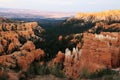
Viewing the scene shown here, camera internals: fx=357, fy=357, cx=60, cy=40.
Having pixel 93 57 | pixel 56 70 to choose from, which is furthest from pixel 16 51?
pixel 93 57

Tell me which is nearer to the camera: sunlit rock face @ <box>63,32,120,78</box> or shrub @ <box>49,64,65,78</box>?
shrub @ <box>49,64,65,78</box>

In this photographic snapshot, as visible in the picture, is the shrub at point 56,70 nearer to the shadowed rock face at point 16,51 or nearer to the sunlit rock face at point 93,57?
the sunlit rock face at point 93,57

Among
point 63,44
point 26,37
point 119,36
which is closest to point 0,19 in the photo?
point 26,37

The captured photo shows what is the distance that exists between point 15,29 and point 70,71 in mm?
48094

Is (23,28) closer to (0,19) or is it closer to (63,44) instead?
(0,19)

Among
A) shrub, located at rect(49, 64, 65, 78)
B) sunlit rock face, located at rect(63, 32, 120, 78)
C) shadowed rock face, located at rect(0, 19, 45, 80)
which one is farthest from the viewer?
shadowed rock face, located at rect(0, 19, 45, 80)

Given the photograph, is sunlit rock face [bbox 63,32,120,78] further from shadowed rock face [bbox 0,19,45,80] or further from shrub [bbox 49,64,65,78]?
shadowed rock face [bbox 0,19,45,80]

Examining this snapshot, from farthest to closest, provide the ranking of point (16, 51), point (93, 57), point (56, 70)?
point (16, 51) < point (93, 57) < point (56, 70)

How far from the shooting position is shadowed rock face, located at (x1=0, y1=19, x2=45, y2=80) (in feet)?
169

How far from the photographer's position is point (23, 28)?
98.6 m

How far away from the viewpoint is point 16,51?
211 feet

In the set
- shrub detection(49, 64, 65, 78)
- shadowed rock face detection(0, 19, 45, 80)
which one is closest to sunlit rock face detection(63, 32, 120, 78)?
shrub detection(49, 64, 65, 78)

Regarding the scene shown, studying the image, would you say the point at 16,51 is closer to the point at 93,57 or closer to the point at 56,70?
the point at 56,70

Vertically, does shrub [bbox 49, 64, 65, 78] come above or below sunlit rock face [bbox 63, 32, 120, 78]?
below
